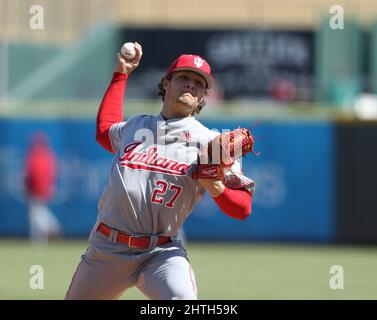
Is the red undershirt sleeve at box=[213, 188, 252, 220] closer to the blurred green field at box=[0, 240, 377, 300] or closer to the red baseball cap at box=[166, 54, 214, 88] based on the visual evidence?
the red baseball cap at box=[166, 54, 214, 88]

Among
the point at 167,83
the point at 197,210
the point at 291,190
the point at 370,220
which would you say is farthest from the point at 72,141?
the point at 167,83

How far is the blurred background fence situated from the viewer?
17750 mm

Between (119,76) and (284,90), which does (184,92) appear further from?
(284,90)

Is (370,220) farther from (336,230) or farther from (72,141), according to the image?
(72,141)

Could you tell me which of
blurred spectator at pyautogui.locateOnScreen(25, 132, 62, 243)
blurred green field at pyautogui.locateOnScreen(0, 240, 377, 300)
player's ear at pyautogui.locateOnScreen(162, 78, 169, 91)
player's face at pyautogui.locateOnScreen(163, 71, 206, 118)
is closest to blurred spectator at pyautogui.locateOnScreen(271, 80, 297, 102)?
blurred green field at pyautogui.locateOnScreen(0, 240, 377, 300)

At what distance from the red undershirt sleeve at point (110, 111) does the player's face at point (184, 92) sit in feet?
1.63

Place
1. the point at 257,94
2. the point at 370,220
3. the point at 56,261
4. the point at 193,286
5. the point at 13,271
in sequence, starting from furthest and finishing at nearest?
the point at 257,94
the point at 370,220
the point at 56,261
the point at 13,271
the point at 193,286

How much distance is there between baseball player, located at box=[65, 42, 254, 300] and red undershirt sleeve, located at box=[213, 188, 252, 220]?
0.25 ft

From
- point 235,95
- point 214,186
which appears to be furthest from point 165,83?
point 235,95

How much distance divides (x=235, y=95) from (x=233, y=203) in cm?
1586

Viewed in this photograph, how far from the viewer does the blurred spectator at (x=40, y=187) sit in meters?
17.4

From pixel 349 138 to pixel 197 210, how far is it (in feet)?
9.77

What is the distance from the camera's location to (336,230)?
17.6m

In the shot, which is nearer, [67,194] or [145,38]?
[67,194]
